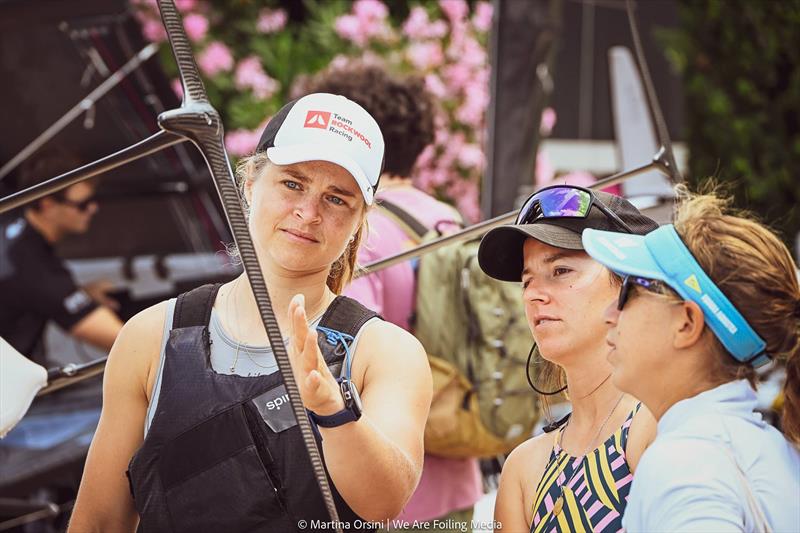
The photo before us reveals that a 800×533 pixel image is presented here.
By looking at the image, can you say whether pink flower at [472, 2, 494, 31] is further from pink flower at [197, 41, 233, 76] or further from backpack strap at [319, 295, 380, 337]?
backpack strap at [319, 295, 380, 337]

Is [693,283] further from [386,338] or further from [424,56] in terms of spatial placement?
[424,56]

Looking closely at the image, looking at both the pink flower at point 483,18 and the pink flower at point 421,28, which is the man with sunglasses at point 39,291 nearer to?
the pink flower at point 421,28

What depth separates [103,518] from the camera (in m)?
1.83

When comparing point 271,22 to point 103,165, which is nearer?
point 103,165

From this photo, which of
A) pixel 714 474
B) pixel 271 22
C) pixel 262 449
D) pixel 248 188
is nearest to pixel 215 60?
pixel 271 22

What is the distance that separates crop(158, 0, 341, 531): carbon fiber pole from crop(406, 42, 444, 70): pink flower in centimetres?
466

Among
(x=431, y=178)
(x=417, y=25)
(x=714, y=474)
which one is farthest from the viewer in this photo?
(x=417, y=25)

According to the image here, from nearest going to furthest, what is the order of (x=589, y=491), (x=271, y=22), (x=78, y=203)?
(x=589, y=491)
(x=78, y=203)
(x=271, y=22)

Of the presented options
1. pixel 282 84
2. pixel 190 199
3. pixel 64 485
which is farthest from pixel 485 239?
pixel 282 84

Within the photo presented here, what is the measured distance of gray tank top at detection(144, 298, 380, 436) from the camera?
175 cm

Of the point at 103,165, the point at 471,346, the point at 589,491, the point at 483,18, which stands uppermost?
the point at 103,165

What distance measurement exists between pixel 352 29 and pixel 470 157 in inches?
42.9

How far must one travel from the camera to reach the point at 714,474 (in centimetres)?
131

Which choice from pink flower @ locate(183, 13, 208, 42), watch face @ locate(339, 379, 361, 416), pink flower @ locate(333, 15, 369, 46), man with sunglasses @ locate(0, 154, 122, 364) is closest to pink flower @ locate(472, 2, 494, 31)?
pink flower @ locate(333, 15, 369, 46)
